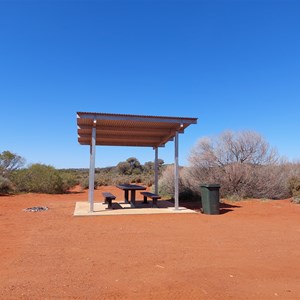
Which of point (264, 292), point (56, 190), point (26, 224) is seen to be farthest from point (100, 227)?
point (56, 190)

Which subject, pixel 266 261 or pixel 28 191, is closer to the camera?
pixel 266 261

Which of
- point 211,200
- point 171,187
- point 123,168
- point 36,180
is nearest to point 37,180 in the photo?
point 36,180

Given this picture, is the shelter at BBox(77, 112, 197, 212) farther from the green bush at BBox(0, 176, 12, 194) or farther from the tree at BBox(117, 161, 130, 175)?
the tree at BBox(117, 161, 130, 175)

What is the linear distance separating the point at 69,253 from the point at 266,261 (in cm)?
331

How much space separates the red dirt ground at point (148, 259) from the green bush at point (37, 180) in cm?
1232

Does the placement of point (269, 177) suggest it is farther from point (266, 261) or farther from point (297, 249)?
point (266, 261)

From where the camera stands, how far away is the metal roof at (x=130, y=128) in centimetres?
1045

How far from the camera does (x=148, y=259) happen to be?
4973mm

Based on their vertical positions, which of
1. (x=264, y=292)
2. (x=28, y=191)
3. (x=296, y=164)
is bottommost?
(x=264, y=292)

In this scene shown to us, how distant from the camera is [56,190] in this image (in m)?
21.6

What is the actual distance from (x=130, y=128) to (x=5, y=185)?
11.4m

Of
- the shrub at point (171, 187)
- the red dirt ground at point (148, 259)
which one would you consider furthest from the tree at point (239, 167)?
the red dirt ground at point (148, 259)

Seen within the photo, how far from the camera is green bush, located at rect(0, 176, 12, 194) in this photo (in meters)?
19.1

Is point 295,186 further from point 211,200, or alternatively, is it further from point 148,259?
point 148,259
